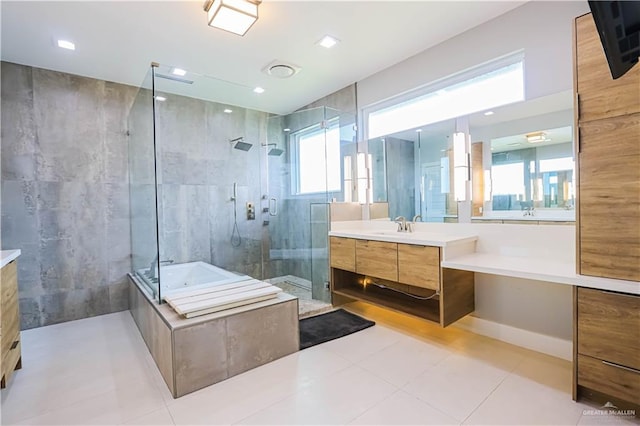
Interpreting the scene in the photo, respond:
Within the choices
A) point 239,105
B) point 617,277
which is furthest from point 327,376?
point 239,105

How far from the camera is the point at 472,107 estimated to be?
9.17 feet

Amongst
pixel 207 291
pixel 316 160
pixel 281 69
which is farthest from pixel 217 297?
pixel 281 69

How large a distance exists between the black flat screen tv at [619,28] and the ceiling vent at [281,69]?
2841 mm

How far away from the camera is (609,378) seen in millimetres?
1620

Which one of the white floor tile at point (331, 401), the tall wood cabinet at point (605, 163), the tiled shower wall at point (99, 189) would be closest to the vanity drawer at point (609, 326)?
the tall wood cabinet at point (605, 163)

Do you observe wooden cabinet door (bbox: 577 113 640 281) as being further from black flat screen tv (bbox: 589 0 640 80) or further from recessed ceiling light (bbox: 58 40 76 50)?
recessed ceiling light (bbox: 58 40 76 50)

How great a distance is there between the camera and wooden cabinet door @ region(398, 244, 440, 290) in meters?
2.44

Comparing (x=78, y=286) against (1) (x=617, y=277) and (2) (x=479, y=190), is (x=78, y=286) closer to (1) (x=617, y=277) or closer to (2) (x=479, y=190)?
(2) (x=479, y=190)

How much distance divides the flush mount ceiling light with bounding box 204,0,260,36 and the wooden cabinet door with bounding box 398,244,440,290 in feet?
7.25

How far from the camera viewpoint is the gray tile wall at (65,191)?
→ 10.0 ft

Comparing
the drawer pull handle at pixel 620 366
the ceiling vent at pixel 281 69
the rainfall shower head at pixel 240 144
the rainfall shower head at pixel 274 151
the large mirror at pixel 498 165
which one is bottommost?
the drawer pull handle at pixel 620 366

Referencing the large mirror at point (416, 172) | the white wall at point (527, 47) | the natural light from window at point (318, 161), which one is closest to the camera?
the white wall at point (527, 47)

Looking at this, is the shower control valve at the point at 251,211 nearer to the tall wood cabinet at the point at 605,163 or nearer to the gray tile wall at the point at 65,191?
the gray tile wall at the point at 65,191

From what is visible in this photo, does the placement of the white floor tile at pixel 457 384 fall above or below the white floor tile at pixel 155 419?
above
